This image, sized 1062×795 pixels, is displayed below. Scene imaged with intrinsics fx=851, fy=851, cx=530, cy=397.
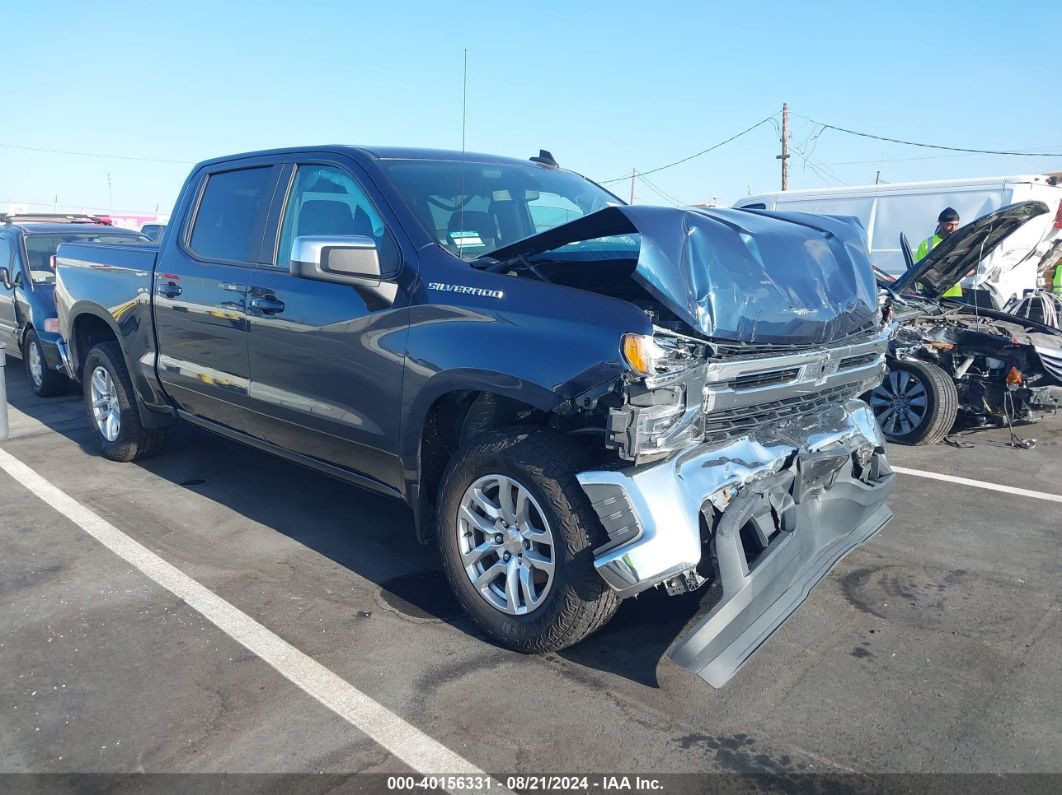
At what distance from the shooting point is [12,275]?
924cm

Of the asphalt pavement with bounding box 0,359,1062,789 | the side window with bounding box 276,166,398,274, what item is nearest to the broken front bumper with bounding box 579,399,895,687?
the asphalt pavement with bounding box 0,359,1062,789

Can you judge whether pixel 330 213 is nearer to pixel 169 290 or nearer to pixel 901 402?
pixel 169 290

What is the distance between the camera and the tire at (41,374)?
879 centimetres

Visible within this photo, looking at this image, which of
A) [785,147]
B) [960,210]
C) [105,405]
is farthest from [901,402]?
[785,147]

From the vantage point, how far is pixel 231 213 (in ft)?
16.1

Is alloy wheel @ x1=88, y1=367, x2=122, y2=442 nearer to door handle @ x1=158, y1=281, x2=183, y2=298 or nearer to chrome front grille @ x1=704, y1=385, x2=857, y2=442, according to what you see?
door handle @ x1=158, y1=281, x2=183, y2=298

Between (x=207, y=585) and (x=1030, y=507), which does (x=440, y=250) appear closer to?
(x=207, y=585)

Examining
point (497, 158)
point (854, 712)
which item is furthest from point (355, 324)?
point (854, 712)

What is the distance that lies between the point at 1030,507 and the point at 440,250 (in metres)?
4.20

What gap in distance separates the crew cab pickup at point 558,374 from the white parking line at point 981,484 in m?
2.16

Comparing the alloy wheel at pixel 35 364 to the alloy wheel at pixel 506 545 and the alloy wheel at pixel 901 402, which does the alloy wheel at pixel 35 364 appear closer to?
the alloy wheel at pixel 506 545

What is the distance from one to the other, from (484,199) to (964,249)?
170 inches

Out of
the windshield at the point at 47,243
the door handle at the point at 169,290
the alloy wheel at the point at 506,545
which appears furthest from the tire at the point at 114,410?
the alloy wheel at the point at 506,545

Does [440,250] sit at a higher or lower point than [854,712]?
higher
